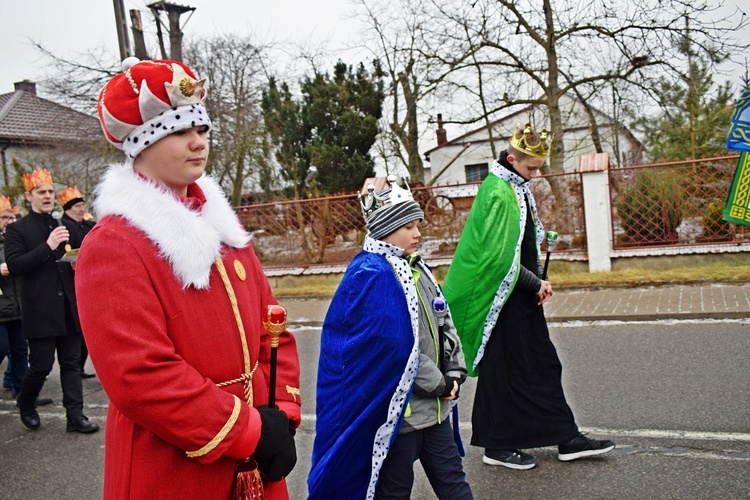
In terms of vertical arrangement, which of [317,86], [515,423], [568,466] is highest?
[317,86]

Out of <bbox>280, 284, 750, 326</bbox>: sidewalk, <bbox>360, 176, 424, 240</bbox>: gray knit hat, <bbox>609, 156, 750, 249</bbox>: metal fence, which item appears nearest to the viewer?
<bbox>360, 176, 424, 240</bbox>: gray knit hat

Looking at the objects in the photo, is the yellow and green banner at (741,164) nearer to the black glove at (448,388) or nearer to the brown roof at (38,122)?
the black glove at (448,388)

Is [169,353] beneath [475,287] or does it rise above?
above

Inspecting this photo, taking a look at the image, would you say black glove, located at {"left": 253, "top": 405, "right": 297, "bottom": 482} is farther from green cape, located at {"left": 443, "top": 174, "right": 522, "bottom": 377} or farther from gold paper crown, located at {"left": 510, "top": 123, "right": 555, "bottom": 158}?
gold paper crown, located at {"left": 510, "top": 123, "right": 555, "bottom": 158}

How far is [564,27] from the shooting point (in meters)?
15.2

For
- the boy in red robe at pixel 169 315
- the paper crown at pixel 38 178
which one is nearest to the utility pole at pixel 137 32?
the paper crown at pixel 38 178

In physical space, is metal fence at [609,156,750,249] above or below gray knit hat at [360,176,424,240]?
below

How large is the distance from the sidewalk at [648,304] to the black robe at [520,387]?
4111 mm

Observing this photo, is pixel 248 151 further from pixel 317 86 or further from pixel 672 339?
pixel 672 339

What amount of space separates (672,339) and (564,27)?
9966mm

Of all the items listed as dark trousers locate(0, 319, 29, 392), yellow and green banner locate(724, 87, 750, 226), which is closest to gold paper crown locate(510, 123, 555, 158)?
yellow and green banner locate(724, 87, 750, 226)

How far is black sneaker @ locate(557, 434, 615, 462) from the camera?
14.4 ft

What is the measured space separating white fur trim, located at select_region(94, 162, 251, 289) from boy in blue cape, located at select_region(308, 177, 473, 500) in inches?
47.3

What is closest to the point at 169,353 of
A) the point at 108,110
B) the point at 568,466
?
the point at 108,110
